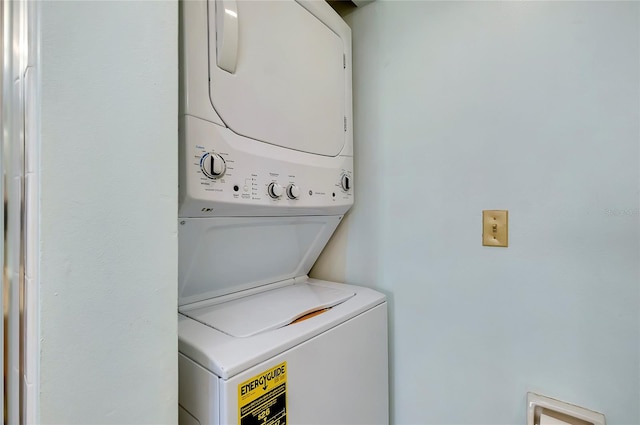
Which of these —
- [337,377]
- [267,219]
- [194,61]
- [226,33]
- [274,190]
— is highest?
[226,33]

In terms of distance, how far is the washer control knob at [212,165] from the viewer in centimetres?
89

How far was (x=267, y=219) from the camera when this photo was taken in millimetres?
1198

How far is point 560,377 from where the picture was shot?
1.11 metres

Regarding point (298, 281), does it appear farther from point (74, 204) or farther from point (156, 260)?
point (74, 204)

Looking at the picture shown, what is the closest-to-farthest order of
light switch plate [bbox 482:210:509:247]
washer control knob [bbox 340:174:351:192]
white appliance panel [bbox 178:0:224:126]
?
1. white appliance panel [bbox 178:0:224:126]
2. light switch plate [bbox 482:210:509:247]
3. washer control knob [bbox 340:174:351:192]

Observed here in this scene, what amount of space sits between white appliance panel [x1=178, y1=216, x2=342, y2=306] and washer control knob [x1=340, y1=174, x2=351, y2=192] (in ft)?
0.51

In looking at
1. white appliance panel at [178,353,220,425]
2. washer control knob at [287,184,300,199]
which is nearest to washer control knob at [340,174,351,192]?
washer control knob at [287,184,300,199]

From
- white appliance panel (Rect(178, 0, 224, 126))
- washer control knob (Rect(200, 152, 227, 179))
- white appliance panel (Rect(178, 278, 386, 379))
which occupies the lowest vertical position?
white appliance panel (Rect(178, 278, 386, 379))

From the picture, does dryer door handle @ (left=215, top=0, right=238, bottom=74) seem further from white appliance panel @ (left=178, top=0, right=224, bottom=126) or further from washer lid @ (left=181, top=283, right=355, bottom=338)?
washer lid @ (left=181, top=283, right=355, bottom=338)

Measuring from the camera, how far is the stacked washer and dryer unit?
0.83 metres

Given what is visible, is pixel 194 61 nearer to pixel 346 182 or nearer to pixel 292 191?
pixel 292 191

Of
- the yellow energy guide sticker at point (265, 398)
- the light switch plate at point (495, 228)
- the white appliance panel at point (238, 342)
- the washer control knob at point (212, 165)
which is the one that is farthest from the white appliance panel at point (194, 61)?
the light switch plate at point (495, 228)

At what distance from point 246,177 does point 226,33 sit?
0.43 metres

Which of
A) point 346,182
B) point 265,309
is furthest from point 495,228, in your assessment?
point 265,309
